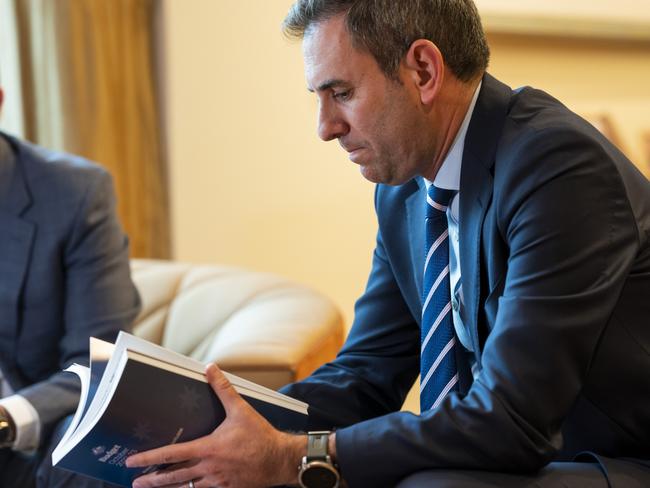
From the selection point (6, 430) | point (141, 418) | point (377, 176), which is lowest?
point (6, 430)

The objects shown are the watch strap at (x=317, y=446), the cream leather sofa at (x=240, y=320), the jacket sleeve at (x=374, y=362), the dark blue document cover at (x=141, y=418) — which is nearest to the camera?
the dark blue document cover at (x=141, y=418)

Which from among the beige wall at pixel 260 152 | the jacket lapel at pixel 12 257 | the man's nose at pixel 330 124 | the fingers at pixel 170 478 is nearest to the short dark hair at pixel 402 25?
the man's nose at pixel 330 124

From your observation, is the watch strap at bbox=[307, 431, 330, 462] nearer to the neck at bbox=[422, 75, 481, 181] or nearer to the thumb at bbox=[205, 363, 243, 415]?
the thumb at bbox=[205, 363, 243, 415]

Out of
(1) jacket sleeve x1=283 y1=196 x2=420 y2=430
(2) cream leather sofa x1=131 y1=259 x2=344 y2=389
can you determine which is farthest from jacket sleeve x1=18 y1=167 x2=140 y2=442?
(1) jacket sleeve x1=283 y1=196 x2=420 y2=430

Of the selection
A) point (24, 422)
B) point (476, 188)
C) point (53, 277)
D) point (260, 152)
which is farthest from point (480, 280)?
point (260, 152)

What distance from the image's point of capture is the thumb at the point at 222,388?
1352 millimetres

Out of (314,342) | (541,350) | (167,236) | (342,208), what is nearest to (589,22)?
(342,208)

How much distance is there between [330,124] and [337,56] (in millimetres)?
111

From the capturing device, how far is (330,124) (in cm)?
153

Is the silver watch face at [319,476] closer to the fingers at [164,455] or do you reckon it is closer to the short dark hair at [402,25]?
the fingers at [164,455]

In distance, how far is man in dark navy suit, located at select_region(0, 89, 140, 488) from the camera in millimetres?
2098

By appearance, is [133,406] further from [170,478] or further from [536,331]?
[536,331]

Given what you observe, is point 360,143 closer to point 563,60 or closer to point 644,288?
point 644,288

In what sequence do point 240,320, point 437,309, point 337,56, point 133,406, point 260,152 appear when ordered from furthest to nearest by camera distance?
1. point 260,152
2. point 240,320
3. point 437,309
4. point 337,56
5. point 133,406
